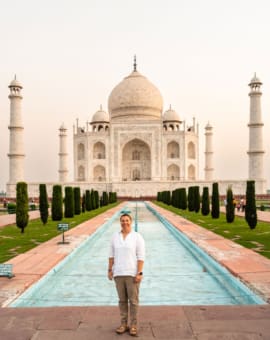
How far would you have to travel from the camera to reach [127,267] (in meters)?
2.80

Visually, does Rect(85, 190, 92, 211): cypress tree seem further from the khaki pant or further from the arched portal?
the arched portal

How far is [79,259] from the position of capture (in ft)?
20.6

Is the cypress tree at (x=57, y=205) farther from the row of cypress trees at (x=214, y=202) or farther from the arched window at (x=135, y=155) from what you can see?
the arched window at (x=135, y=155)

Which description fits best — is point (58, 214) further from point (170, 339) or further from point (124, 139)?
point (124, 139)

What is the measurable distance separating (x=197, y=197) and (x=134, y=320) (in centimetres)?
1347

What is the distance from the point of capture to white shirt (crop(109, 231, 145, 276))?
9.21 ft

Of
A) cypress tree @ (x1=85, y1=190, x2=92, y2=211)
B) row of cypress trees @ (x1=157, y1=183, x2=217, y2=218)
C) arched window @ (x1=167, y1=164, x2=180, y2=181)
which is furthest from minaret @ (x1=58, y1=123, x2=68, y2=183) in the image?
cypress tree @ (x1=85, y1=190, x2=92, y2=211)

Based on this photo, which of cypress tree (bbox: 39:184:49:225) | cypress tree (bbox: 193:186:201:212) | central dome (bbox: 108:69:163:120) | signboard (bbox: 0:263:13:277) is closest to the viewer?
signboard (bbox: 0:263:13:277)

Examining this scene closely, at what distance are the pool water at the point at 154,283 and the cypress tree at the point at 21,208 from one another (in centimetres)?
285

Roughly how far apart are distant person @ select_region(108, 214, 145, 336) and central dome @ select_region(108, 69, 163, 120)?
35171 mm

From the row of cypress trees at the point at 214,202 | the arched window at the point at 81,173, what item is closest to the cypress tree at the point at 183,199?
the row of cypress trees at the point at 214,202

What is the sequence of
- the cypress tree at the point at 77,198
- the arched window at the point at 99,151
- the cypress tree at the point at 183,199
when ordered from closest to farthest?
the cypress tree at the point at 77,198
the cypress tree at the point at 183,199
the arched window at the point at 99,151

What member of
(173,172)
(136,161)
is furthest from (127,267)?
(136,161)

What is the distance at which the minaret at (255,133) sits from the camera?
30.1 meters
